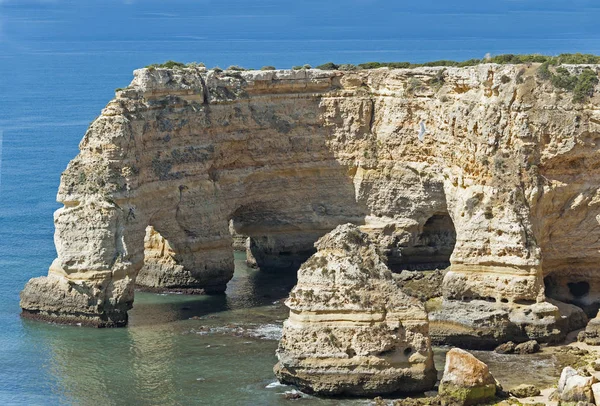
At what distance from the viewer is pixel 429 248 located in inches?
2347

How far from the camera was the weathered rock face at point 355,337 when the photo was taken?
40.8 m

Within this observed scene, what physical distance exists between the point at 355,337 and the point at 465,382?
12.3ft

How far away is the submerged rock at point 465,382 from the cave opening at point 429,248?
18.7 metres

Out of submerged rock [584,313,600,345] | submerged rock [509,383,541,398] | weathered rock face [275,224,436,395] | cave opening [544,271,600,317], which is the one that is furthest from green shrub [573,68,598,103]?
submerged rock [509,383,541,398]

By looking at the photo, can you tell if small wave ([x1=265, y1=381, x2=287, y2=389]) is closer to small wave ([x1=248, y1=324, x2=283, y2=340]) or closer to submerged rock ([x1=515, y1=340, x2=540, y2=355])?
small wave ([x1=248, y1=324, x2=283, y2=340])

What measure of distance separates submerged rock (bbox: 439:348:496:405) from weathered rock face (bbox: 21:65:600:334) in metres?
7.53

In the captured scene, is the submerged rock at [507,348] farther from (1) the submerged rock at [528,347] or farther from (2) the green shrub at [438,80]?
(2) the green shrub at [438,80]

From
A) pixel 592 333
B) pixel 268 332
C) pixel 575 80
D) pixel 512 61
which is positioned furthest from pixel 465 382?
pixel 512 61

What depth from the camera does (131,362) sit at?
1855 inches

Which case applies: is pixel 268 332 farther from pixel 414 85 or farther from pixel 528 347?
pixel 414 85

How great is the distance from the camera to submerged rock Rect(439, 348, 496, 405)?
3981cm

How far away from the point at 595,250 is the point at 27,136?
5987 centimetres

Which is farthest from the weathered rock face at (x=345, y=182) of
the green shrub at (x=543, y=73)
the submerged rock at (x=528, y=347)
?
the submerged rock at (x=528, y=347)

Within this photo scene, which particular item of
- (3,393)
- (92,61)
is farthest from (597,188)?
(92,61)
